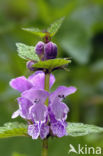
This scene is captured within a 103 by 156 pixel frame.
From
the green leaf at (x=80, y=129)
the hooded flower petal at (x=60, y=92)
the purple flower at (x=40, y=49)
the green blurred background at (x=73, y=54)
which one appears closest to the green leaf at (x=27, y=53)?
the purple flower at (x=40, y=49)

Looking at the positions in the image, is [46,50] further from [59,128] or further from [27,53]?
[59,128]

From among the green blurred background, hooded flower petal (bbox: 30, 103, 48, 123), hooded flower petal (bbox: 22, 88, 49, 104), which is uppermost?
the green blurred background

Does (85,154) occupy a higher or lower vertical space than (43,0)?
lower

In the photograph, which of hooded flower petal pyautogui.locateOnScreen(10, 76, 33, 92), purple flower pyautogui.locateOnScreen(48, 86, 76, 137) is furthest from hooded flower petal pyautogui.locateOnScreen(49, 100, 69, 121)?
hooded flower petal pyautogui.locateOnScreen(10, 76, 33, 92)

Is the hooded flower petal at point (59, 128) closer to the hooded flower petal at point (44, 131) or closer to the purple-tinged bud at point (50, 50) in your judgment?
the hooded flower petal at point (44, 131)

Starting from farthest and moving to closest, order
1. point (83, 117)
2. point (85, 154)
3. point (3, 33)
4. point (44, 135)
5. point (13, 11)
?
point (13, 11)
point (3, 33)
point (83, 117)
point (85, 154)
point (44, 135)

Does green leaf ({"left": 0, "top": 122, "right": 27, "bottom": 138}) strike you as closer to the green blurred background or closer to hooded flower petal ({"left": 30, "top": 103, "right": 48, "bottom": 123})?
hooded flower petal ({"left": 30, "top": 103, "right": 48, "bottom": 123})

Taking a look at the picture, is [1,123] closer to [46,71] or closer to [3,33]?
[3,33]

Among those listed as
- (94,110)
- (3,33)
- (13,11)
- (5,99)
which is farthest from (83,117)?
(13,11)
